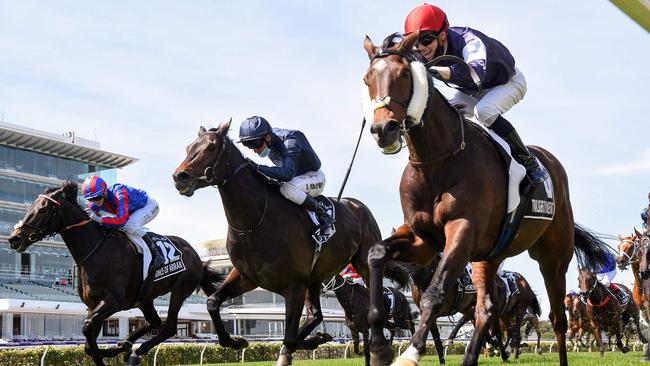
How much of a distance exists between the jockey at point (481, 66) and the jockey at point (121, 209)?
532 cm

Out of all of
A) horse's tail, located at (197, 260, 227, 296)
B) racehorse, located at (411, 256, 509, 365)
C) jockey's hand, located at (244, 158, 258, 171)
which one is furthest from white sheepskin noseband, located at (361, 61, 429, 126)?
racehorse, located at (411, 256, 509, 365)

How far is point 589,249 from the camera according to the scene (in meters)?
8.21

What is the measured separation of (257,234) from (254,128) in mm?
1186

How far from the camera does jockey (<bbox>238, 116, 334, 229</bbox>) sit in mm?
8023

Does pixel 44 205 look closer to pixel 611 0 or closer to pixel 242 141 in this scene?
pixel 242 141

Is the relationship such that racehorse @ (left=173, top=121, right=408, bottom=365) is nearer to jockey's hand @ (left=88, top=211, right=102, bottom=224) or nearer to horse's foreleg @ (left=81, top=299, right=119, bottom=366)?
horse's foreleg @ (left=81, top=299, right=119, bottom=366)

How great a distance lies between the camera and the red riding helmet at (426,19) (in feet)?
18.5

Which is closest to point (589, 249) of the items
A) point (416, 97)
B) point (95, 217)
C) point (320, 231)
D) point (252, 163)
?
point (320, 231)

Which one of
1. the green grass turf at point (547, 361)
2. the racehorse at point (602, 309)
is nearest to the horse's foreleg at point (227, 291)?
the green grass turf at point (547, 361)

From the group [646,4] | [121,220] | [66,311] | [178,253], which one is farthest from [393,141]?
[66,311]

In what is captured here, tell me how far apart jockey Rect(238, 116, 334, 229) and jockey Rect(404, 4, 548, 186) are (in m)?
2.55

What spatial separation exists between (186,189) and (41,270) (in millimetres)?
62091

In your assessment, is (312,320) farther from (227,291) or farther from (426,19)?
(426,19)

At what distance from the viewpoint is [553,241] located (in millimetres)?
6613
